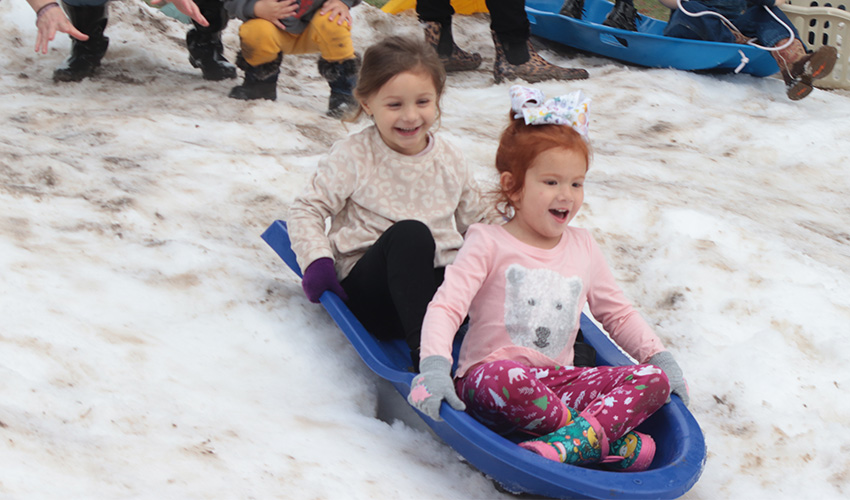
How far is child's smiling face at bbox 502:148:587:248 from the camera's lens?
1.85m

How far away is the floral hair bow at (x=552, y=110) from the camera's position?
73.7 inches

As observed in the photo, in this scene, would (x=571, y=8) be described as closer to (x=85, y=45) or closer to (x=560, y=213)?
(x=85, y=45)

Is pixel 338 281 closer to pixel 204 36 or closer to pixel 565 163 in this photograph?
pixel 565 163

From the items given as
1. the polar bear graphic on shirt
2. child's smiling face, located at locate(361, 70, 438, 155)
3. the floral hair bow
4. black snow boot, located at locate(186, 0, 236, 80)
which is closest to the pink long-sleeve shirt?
the polar bear graphic on shirt

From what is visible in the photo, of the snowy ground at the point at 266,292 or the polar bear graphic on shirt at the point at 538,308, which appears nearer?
the snowy ground at the point at 266,292

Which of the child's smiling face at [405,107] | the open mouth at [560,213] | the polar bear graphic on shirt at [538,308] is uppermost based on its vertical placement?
the child's smiling face at [405,107]

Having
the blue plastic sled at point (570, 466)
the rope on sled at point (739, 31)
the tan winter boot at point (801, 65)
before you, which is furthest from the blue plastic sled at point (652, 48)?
the blue plastic sled at point (570, 466)

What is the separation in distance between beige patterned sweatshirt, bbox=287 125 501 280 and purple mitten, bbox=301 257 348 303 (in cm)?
7

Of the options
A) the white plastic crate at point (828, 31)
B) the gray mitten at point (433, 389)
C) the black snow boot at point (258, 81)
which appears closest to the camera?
the gray mitten at point (433, 389)

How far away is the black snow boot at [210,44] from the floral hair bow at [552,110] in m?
2.70

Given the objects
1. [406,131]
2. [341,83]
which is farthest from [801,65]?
[406,131]

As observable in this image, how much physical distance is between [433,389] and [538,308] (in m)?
0.36

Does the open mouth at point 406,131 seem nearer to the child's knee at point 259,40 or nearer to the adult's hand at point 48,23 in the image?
the adult's hand at point 48,23

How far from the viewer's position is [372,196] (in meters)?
2.20
